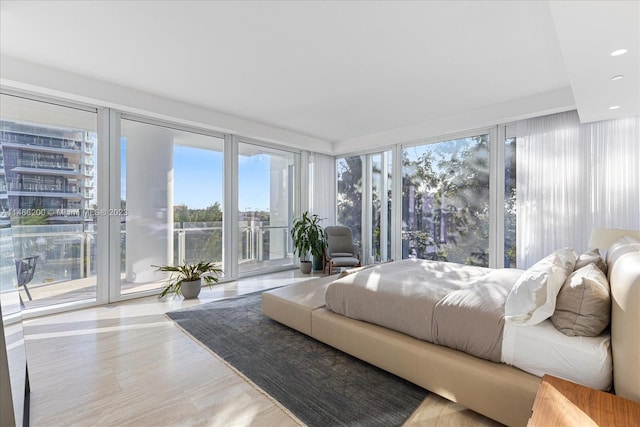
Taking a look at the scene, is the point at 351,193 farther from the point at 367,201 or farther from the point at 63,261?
the point at 63,261

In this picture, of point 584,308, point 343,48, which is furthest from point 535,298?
point 343,48

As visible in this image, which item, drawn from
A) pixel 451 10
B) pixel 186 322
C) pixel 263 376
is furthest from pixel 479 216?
pixel 186 322

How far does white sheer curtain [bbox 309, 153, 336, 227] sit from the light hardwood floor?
3.92 meters

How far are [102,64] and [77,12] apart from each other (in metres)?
0.89

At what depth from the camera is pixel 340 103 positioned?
13.7 ft

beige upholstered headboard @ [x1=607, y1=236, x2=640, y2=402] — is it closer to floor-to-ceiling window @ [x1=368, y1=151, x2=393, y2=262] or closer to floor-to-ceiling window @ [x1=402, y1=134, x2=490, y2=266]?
floor-to-ceiling window @ [x1=402, y1=134, x2=490, y2=266]

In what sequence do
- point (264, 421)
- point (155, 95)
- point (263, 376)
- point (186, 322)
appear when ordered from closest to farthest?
point (264, 421) < point (263, 376) < point (186, 322) < point (155, 95)

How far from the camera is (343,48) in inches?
108

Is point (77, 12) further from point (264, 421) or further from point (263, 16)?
point (264, 421)

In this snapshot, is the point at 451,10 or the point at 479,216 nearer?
the point at 451,10

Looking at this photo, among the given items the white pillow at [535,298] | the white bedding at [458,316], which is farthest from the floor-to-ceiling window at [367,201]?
the white pillow at [535,298]

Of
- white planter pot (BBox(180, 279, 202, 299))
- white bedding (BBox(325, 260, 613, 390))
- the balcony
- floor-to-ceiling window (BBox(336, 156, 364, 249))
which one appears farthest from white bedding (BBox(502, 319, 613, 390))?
floor-to-ceiling window (BBox(336, 156, 364, 249))

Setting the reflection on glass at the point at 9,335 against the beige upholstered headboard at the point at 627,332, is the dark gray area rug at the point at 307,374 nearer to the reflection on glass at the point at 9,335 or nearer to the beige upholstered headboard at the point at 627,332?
the beige upholstered headboard at the point at 627,332

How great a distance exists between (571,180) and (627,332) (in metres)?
3.23
